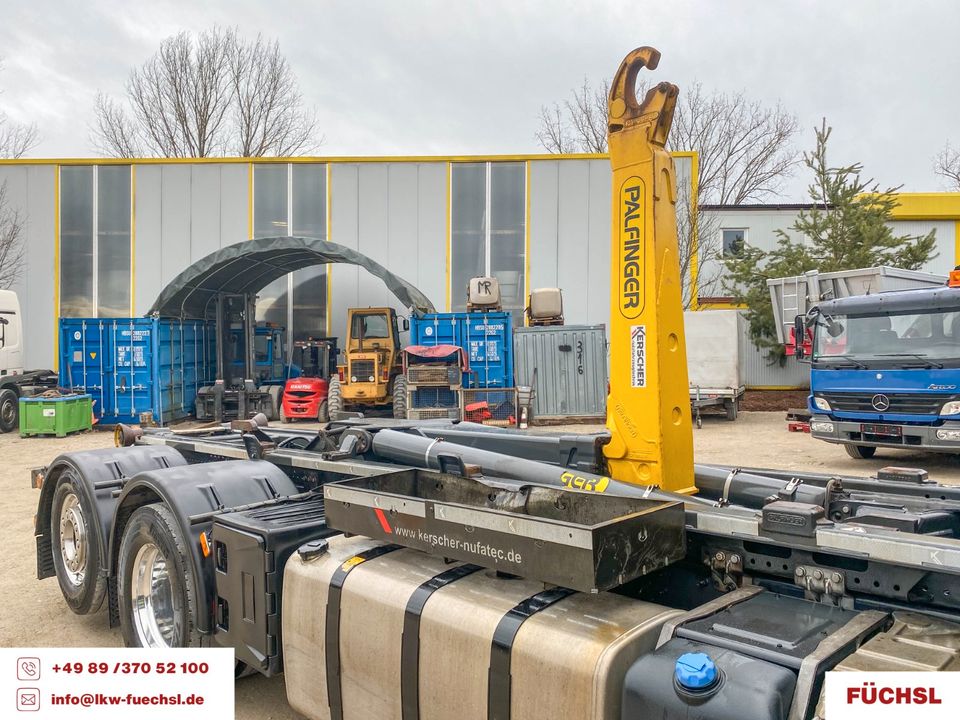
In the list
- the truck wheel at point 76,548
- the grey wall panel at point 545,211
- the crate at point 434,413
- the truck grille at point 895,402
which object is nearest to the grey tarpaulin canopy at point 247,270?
the crate at point 434,413

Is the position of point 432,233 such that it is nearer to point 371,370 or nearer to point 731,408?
point 371,370

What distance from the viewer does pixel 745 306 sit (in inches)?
859

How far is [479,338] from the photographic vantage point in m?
19.3

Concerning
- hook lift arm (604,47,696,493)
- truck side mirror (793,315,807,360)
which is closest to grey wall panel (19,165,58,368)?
truck side mirror (793,315,807,360)

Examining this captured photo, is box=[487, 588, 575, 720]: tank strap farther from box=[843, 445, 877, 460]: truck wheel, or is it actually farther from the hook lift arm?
box=[843, 445, 877, 460]: truck wheel

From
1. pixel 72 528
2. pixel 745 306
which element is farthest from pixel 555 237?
pixel 72 528

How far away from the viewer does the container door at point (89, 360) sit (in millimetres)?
18109

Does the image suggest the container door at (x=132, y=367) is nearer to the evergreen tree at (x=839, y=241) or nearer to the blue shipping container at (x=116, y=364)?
the blue shipping container at (x=116, y=364)

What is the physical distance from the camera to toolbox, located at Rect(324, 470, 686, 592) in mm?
2490

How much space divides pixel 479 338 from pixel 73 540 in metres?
14.5

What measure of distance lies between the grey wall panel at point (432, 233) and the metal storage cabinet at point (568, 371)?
5.25 metres

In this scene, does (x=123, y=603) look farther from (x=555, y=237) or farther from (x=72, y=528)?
(x=555, y=237)

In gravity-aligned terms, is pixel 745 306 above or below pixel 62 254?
below

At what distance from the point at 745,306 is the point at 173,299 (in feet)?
52.6
